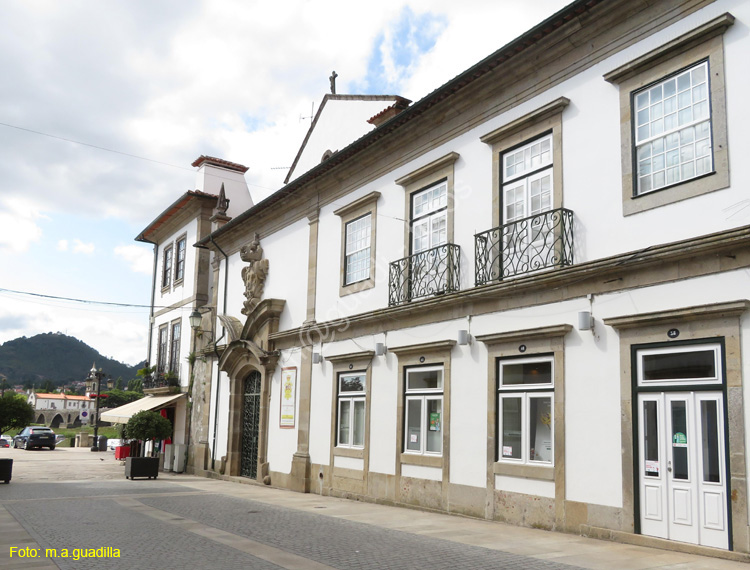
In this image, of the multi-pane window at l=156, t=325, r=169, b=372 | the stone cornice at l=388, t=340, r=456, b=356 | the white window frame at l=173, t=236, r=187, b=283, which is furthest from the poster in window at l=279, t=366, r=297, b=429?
the multi-pane window at l=156, t=325, r=169, b=372

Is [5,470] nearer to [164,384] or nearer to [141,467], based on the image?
[141,467]

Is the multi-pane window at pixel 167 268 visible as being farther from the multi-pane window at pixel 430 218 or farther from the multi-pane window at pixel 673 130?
the multi-pane window at pixel 673 130

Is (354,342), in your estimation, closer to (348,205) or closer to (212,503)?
(348,205)

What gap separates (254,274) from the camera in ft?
66.5

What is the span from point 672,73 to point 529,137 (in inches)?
101

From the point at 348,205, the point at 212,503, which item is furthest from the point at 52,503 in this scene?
the point at 348,205

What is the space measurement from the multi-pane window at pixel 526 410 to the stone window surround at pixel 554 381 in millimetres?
100

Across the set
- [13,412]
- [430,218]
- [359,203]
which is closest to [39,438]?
[13,412]

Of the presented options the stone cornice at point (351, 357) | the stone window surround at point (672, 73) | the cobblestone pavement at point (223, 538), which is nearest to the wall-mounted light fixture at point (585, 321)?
the stone window surround at point (672, 73)

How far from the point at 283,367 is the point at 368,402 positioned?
425 centimetres

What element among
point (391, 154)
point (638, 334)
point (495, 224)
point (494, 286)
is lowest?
point (638, 334)

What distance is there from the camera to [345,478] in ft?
49.6

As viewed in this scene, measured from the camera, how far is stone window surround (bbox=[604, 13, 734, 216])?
28.0 feet

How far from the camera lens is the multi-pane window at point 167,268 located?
2902cm
